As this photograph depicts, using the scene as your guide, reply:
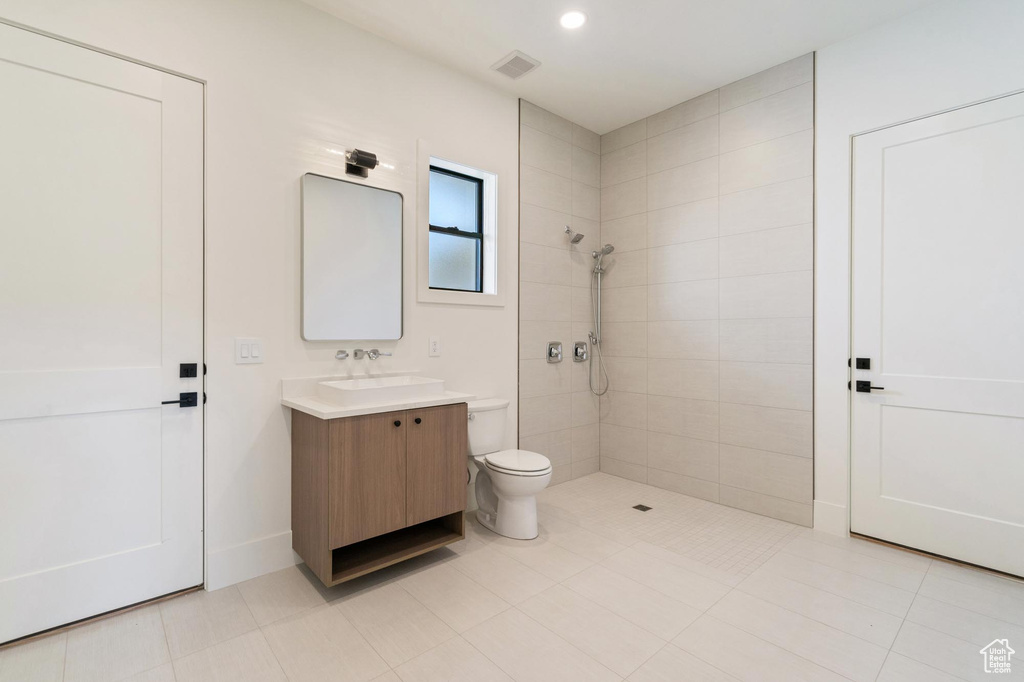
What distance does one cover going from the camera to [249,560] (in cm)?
218

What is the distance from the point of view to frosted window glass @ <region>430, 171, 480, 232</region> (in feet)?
9.64

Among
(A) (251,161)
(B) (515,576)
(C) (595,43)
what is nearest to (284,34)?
(A) (251,161)

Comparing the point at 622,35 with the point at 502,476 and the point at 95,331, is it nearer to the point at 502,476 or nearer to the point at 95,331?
the point at 502,476

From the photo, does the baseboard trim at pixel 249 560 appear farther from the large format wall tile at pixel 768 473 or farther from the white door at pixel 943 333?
the white door at pixel 943 333

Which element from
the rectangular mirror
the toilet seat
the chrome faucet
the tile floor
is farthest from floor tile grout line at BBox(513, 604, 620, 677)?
the rectangular mirror

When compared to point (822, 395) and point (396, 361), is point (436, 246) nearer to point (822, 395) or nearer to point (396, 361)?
point (396, 361)

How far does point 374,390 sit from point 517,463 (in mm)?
938

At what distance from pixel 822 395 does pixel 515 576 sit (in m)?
2.04

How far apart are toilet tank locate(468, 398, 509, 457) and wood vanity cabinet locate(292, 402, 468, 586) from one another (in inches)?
10.1

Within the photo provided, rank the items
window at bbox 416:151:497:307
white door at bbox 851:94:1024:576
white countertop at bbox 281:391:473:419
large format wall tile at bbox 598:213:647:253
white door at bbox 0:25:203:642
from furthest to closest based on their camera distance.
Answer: large format wall tile at bbox 598:213:647:253
window at bbox 416:151:497:307
white door at bbox 851:94:1024:576
white countertop at bbox 281:391:473:419
white door at bbox 0:25:203:642

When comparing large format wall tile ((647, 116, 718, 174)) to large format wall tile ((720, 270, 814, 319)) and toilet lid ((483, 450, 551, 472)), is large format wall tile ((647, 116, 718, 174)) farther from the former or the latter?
toilet lid ((483, 450, 551, 472))

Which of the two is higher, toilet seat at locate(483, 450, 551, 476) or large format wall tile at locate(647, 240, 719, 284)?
large format wall tile at locate(647, 240, 719, 284)

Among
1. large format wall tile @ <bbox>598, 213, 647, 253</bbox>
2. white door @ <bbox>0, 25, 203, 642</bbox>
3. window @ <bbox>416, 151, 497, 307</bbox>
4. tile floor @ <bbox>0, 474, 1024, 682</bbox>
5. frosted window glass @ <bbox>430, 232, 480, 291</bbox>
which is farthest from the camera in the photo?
large format wall tile @ <bbox>598, 213, 647, 253</bbox>

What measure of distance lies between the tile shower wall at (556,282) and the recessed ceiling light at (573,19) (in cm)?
85
